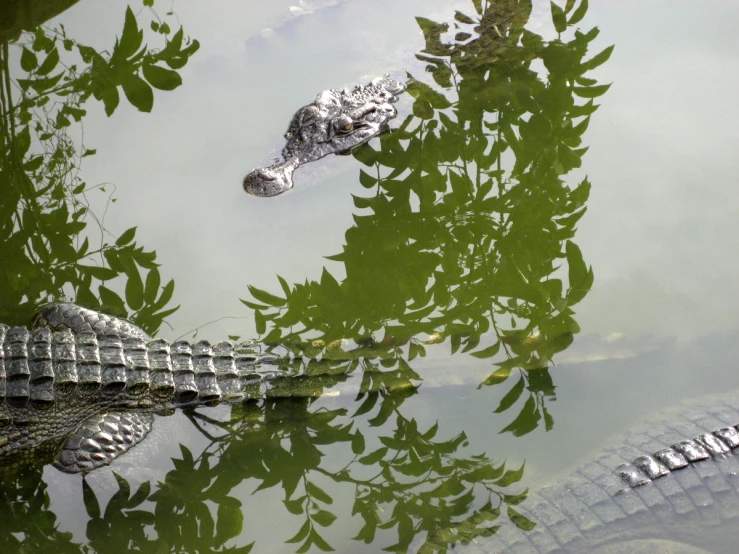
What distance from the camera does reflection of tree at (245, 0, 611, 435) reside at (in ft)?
9.92

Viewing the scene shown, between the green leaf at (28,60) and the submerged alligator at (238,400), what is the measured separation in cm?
255

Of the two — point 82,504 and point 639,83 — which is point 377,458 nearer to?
point 82,504

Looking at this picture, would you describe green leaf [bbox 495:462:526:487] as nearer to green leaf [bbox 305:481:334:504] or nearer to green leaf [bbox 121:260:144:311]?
green leaf [bbox 305:481:334:504]

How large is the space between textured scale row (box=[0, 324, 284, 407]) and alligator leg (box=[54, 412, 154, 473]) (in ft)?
0.37

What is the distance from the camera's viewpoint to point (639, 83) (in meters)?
4.48

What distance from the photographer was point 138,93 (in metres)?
4.54

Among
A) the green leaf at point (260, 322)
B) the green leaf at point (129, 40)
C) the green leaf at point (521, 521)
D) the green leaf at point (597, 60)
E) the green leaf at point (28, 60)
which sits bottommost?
the green leaf at point (521, 521)

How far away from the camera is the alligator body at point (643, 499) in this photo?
2.33m

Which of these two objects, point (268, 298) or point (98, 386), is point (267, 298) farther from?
point (98, 386)

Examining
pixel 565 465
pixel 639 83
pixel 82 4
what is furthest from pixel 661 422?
pixel 82 4

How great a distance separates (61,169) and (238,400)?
2.06m

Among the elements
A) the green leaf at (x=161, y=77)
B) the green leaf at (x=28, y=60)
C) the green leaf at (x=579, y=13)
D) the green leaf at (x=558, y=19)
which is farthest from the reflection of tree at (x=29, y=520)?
the green leaf at (x=579, y=13)

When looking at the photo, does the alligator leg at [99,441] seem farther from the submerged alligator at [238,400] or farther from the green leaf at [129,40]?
the green leaf at [129,40]

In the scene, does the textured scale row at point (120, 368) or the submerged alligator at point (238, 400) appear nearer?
the submerged alligator at point (238, 400)
